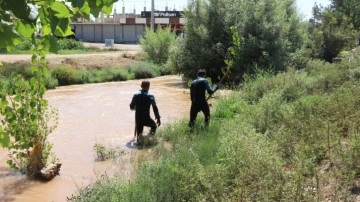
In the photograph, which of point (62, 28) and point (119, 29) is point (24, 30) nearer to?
point (62, 28)

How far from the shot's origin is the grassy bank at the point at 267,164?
15.2ft

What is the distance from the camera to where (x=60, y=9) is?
173 cm

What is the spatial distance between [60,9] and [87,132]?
11368mm

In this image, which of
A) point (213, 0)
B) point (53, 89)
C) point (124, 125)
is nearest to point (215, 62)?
point (213, 0)

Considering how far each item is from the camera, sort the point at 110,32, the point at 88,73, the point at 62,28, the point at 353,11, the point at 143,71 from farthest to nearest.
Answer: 1. the point at 110,32
2. the point at 353,11
3. the point at 143,71
4. the point at 88,73
5. the point at 62,28

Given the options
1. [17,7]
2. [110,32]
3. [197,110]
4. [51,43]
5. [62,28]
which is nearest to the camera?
[17,7]

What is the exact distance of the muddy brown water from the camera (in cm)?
801

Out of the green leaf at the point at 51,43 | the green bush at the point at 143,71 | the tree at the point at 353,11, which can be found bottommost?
the green bush at the point at 143,71

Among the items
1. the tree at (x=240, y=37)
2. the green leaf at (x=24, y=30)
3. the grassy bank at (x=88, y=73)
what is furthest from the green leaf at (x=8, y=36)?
the grassy bank at (x=88, y=73)

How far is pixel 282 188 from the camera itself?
4395 millimetres

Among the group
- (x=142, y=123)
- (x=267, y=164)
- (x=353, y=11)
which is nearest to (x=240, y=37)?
(x=142, y=123)

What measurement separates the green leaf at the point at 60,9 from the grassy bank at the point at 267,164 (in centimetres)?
309

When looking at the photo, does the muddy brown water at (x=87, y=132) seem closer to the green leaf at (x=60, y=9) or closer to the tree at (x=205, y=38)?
the tree at (x=205, y=38)

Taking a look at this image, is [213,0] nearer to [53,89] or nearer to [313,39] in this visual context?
[53,89]
